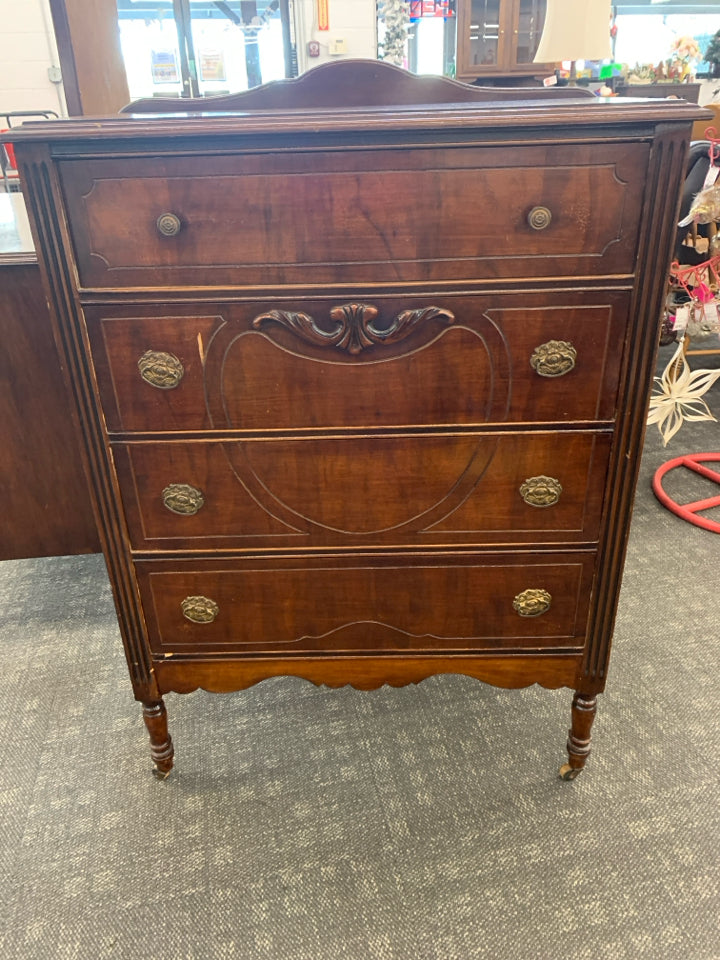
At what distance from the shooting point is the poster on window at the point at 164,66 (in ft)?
18.1

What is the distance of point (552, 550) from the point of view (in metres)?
1.19

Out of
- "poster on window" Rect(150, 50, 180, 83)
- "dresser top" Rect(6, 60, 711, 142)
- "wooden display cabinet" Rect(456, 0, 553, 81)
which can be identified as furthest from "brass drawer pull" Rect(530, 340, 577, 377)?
"poster on window" Rect(150, 50, 180, 83)

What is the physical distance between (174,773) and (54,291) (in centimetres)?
101

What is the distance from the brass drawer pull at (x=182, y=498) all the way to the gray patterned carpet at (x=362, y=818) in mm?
647

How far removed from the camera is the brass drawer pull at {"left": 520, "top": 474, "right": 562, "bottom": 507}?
113 cm

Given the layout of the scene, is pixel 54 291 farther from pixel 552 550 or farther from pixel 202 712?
pixel 202 712

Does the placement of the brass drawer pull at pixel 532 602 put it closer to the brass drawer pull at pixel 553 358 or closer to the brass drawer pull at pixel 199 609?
the brass drawer pull at pixel 553 358

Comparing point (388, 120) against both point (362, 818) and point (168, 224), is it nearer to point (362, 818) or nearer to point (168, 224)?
point (168, 224)

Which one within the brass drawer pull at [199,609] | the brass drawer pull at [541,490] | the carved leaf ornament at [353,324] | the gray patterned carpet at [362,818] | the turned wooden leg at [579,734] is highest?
the carved leaf ornament at [353,324]

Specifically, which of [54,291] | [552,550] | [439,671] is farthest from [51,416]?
[552,550]

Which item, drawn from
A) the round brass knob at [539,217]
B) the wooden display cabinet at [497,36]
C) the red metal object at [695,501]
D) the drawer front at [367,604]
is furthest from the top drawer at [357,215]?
the wooden display cabinet at [497,36]

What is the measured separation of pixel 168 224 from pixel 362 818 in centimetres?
113

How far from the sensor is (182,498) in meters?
1.14

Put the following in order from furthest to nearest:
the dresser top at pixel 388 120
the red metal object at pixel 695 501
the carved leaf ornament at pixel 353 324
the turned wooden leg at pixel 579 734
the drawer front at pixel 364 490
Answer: the red metal object at pixel 695 501 < the turned wooden leg at pixel 579 734 < the drawer front at pixel 364 490 < the carved leaf ornament at pixel 353 324 < the dresser top at pixel 388 120
